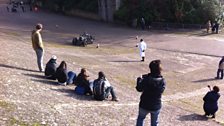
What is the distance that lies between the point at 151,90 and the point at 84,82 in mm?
6001

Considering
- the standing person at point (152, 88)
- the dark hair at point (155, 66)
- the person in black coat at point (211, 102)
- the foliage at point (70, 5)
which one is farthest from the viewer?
the foliage at point (70, 5)

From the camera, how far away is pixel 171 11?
45.6 meters

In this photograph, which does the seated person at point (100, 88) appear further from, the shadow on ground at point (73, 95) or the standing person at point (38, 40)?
the standing person at point (38, 40)

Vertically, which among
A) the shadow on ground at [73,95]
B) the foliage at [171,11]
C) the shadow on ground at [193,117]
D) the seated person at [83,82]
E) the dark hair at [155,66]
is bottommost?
the shadow on ground at [193,117]

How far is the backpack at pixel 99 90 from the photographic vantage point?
44.9 ft

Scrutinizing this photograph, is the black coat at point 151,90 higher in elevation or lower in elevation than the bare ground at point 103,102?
higher

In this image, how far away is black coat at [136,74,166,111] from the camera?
8523 mm

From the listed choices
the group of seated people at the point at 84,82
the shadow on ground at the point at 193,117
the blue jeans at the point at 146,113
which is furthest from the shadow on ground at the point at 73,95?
the blue jeans at the point at 146,113

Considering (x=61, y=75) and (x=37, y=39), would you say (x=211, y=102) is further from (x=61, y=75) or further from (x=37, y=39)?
(x=37, y=39)

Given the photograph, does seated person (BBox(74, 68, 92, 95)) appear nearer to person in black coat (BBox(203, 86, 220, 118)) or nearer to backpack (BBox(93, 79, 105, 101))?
backpack (BBox(93, 79, 105, 101))

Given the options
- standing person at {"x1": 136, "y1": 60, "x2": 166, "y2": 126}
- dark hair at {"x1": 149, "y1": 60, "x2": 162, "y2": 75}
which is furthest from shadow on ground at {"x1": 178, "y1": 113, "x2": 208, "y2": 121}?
dark hair at {"x1": 149, "y1": 60, "x2": 162, "y2": 75}

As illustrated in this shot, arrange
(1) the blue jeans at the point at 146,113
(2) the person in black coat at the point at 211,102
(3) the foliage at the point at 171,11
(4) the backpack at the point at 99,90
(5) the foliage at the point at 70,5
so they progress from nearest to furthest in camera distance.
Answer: (1) the blue jeans at the point at 146,113
(4) the backpack at the point at 99,90
(2) the person in black coat at the point at 211,102
(3) the foliage at the point at 171,11
(5) the foliage at the point at 70,5

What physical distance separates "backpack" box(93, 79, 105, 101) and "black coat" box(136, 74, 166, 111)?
5.04m

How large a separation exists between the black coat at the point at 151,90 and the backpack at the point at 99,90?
5.04 metres
